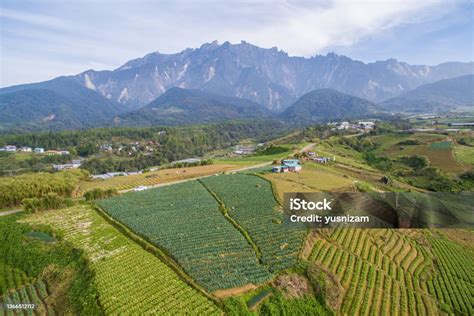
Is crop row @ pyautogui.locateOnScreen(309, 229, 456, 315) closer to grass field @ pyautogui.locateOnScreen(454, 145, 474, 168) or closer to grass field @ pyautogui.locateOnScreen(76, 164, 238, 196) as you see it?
grass field @ pyautogui.locateOnScreen(76, 164, 238, 196)

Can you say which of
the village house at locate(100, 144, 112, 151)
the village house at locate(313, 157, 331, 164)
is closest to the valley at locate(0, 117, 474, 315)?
the village house at locate(313, 157, 331, 164)

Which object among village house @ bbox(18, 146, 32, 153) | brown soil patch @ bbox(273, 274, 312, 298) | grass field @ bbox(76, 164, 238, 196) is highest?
village house @ bbox(18, 146, 32, 153)

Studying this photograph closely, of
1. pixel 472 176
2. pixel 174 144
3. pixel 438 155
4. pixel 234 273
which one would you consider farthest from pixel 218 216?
pixel 174 144

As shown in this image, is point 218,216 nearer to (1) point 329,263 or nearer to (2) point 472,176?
(1) point 329,263

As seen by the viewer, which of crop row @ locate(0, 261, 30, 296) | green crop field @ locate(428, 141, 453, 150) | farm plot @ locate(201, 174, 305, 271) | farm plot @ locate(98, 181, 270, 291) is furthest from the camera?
green crop field @ locate(428, 141, 453, 150)

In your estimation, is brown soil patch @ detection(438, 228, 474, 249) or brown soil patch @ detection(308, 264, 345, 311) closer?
brown soil patch @ detection(308, 264, 345, 311)

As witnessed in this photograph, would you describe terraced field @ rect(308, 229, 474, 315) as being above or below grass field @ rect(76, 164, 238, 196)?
below
